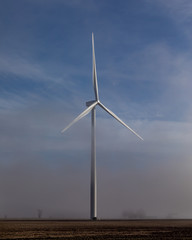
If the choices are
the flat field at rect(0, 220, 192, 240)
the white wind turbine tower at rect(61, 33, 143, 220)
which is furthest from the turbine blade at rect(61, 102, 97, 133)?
Result: the flat field at rect(0, 220, 192, 240)

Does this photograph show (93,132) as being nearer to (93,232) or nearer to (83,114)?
(83,114)

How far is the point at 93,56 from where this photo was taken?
106125 mm

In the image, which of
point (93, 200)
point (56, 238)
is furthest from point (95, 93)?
point (56, 238)

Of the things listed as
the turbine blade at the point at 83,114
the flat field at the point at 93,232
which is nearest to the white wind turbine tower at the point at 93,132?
the turbine blade at the point at 83,114

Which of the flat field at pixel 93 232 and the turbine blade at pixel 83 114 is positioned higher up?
the turbine blade at pixel 83 114

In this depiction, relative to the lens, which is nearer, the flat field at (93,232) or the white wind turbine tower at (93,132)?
the flat field at (93,232)

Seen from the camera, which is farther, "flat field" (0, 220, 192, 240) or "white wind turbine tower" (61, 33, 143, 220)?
"white wind turbine tower" (61, 33, 143, 220)

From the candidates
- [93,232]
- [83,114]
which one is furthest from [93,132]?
[93,232]

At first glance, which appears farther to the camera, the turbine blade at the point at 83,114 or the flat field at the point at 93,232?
the turbine blade at the point at 83,114

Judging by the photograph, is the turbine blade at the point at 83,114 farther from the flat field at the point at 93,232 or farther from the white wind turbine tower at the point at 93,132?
the flat field at the point at 93,232

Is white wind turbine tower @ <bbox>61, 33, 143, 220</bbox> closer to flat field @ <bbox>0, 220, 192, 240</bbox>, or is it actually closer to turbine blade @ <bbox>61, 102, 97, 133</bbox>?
turbine blade @ <bbox>61, 102, 97, 133</bbox>

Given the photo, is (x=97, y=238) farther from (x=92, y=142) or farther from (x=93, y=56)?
(x=93, y=56)

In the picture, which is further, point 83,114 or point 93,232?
point 83,114

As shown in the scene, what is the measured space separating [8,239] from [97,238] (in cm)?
1057
